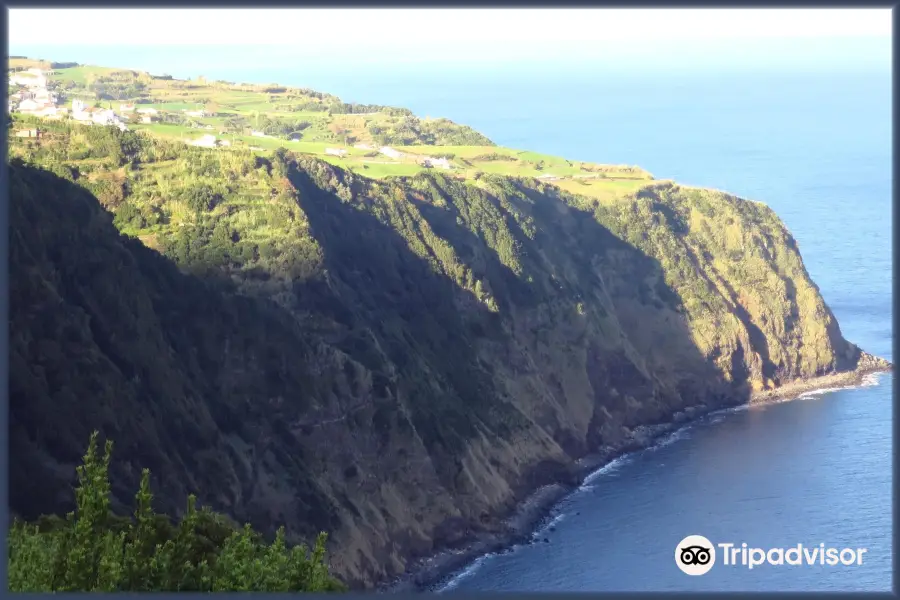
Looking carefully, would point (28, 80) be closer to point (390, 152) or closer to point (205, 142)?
point (390, 152)

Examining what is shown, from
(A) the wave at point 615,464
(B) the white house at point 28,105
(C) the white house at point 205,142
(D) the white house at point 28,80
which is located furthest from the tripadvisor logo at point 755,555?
(D) the white house at point 28,80

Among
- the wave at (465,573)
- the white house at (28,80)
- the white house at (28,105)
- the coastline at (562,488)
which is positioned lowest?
the wave at (465,573)

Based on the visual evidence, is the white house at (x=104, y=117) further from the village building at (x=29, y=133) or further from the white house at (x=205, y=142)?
the village building at (x=29, y=133)

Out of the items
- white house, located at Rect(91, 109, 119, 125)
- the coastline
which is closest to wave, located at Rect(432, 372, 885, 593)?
the coastline

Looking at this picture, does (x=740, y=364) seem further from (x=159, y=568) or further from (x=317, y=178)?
(x=159, y=568)

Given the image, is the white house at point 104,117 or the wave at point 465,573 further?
the white house at point 104,117

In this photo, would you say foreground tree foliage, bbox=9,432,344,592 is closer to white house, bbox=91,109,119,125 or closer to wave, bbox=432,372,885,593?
wave, bbox=432,372,885,593
